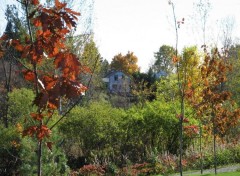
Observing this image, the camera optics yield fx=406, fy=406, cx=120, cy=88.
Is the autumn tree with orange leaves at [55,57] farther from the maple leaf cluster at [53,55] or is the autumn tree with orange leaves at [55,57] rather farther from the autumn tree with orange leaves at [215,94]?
the autumn tree with orange leaves at [215,94]

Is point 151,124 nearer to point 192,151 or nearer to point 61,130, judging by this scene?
point 192,151

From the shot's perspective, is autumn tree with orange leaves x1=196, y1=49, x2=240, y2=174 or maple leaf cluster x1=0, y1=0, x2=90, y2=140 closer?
maple leaf cluster x1=0, y1=0, x2=90, y2=140

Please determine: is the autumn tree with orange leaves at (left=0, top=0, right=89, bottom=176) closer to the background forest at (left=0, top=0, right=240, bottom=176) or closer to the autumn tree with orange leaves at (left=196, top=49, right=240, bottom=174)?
the background forest at (left=0, top=0, right=240, bottom=176)

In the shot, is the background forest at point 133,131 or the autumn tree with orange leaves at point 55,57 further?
the background forest at point 133,131

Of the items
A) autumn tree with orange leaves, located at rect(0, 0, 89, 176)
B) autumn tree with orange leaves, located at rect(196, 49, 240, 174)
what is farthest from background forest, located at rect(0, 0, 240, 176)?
autumn tree with orange leaves, located at rect(0, 0, 89, 176)

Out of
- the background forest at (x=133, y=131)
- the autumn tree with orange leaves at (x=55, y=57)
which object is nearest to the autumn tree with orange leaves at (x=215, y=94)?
the background forest at (x=133, y=131)

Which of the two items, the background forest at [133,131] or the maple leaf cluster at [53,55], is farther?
the background forest at [133,131]

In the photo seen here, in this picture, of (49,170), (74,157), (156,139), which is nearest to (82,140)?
(74,157)

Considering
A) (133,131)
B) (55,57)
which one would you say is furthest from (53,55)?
(133,131)

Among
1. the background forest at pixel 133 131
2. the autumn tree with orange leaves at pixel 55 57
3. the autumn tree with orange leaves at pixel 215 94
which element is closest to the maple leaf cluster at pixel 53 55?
the autumn tree with orange leaves at pixel 55 57

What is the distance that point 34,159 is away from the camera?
1186 cm

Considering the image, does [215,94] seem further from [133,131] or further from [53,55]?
[53,55]

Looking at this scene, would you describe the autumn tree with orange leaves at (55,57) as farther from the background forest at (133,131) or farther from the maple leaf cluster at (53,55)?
the background forest at (133,131)

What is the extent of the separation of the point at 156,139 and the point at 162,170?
11.0 ft
